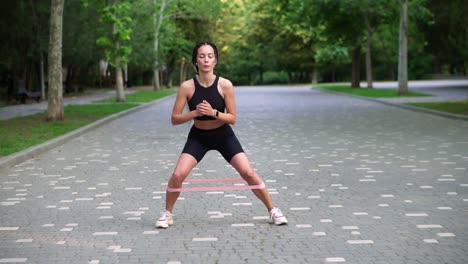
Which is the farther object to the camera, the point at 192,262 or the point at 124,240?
the point at 124,240

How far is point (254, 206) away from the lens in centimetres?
727

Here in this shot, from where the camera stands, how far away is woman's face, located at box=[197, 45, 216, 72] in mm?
6043

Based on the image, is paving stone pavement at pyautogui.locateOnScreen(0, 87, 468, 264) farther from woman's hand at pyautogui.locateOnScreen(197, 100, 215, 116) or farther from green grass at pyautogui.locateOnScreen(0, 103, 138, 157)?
woman's hand at pyautogui.locateOnScreen(197, 100, 215, 116)

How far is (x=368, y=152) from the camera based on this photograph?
12047mm

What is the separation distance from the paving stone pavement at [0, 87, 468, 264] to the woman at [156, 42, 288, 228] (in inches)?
15.3

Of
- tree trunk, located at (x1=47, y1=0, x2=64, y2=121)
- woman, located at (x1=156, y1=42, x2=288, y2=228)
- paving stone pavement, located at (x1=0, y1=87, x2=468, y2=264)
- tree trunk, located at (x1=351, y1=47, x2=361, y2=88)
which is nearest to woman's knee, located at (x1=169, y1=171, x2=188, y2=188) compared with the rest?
woman, located at (x1=156, y1=42, x2=288, y2=228)

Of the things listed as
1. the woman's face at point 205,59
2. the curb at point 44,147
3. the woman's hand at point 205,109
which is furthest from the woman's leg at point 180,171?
the curb at point 44,147

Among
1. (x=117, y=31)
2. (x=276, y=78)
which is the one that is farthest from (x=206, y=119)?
(x=276, y=78)

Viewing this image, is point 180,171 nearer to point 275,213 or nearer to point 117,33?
point 275,213

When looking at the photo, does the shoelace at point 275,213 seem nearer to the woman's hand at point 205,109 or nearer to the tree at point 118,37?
the woman's hand at point 205,109

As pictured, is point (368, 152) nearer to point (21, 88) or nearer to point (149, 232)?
point (149, 232)

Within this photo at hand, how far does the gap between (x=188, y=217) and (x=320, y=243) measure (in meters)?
1.60

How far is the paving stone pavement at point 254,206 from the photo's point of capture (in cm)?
539

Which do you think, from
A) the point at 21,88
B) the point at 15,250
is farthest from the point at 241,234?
the point at 21,88
